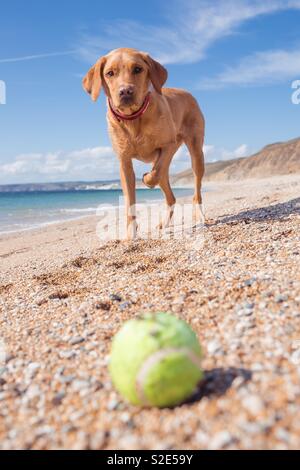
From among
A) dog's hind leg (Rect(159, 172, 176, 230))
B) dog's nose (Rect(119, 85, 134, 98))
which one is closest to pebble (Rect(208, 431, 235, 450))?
dog's nose (Rect(119, 85, 134, 98))

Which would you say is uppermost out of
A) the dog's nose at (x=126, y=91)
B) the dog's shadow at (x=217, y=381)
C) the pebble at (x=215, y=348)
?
the dog's nose at (x=126, y=91)

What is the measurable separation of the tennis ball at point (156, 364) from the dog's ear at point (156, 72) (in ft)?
15.6

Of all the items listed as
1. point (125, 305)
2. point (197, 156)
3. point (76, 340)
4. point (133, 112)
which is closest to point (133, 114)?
point (133, 112)

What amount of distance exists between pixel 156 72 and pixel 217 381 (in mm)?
5013

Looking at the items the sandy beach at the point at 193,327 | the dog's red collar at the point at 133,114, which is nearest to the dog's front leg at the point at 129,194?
the dog's red collar at the point at 133,114

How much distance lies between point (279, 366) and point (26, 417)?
128cm

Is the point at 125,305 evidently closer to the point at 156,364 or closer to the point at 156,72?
the point at 156,364

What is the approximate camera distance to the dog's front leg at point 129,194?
6594mm

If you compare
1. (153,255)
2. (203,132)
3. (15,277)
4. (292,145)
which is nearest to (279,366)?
(153,255)

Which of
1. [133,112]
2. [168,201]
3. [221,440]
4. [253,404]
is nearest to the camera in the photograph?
[221,440]

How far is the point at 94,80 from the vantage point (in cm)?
589

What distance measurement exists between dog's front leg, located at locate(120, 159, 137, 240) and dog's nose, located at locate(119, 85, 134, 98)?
1.47m

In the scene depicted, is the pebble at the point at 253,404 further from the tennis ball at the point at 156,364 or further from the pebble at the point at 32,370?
the pebble at the point at 32,370
